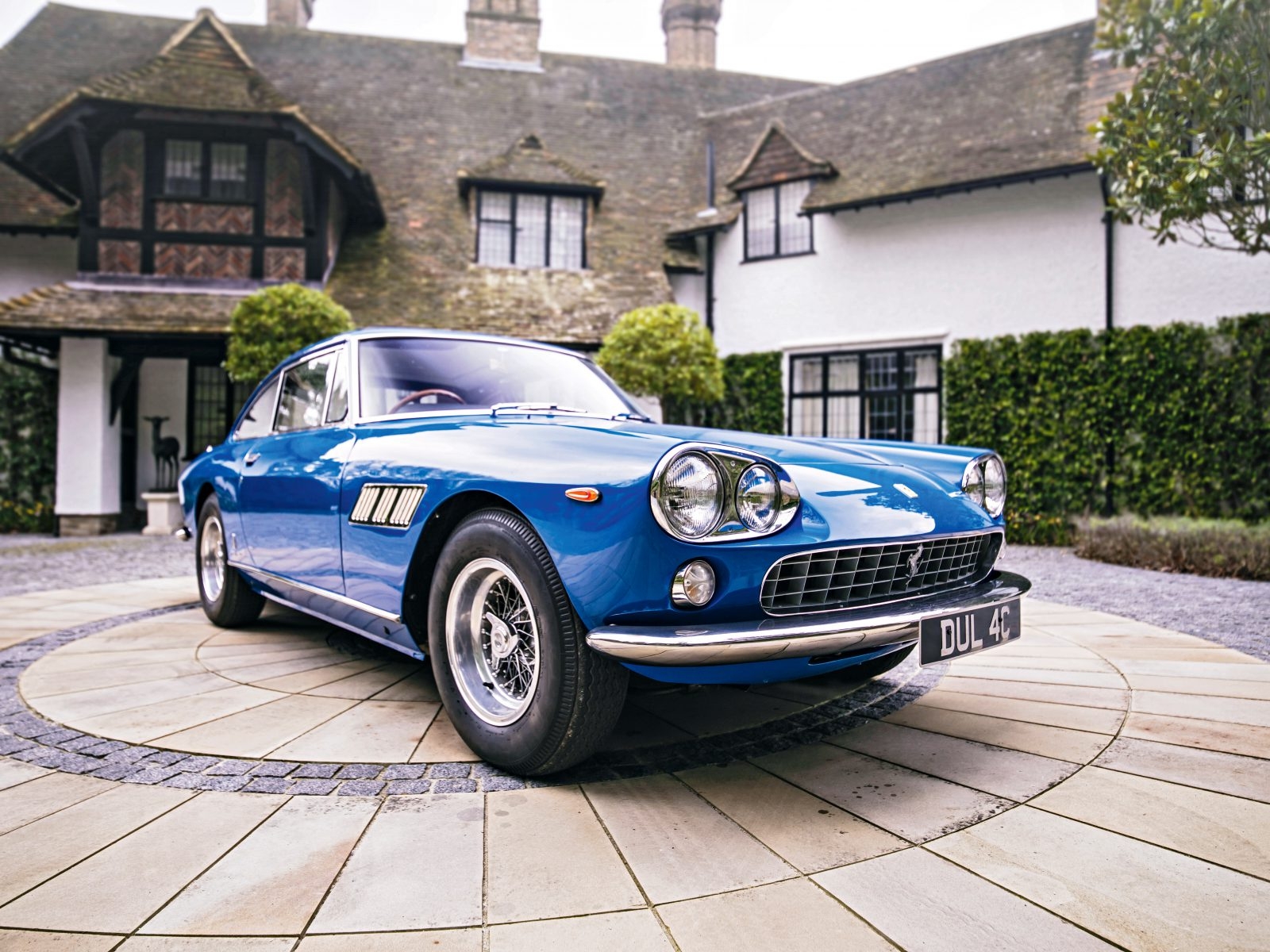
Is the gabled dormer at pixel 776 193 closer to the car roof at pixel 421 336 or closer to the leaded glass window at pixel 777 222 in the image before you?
the leaded glass window at pixel 777 222

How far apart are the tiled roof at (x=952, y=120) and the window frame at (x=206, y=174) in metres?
8.44

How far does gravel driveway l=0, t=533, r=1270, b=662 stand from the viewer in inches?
195

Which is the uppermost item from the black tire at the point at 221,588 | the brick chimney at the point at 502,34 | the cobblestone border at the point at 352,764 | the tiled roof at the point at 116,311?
the brick chimney at the point at 502,34

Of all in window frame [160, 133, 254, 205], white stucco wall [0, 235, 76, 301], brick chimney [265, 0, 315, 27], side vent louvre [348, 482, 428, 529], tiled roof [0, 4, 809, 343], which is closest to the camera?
side vent louvre [348, 482, 428, 529]

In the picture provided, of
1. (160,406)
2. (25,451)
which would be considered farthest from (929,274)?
(25,451)

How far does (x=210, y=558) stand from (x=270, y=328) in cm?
683

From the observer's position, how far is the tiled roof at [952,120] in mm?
12125

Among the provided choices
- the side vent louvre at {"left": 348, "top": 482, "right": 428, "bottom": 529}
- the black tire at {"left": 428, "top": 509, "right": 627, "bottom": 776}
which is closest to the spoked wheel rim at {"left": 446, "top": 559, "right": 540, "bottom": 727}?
the black tire at {"left": 428, "top": 509, "right": 627, "bottom": 776}

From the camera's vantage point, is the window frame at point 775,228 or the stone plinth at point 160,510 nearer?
the stone plinth at point 160,510

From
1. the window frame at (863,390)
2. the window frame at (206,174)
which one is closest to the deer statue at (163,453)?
the window frame at (206,174)

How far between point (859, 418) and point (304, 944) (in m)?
13.0

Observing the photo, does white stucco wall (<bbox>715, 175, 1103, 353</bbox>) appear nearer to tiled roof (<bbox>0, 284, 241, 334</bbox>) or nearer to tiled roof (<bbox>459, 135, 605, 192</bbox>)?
tiled roof (<bbox>459, 135, 605, 192</bbox>)

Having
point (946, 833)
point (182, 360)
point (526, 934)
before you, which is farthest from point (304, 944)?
point (182, 360)

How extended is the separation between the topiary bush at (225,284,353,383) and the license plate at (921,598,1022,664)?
10115 mm
